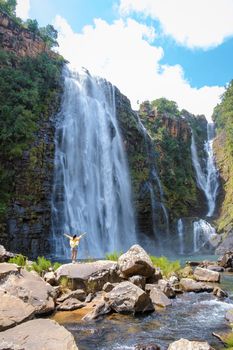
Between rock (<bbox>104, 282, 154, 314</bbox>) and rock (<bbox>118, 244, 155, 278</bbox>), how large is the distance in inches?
71.8

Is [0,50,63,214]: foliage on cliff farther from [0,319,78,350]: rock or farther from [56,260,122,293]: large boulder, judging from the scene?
[0,319,78,350]: rock

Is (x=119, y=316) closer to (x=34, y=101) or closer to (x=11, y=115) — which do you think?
(x=11, y=115)

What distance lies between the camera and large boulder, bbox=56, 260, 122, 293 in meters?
11.1

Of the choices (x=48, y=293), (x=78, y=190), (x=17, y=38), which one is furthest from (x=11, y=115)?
(x=48, y=293)

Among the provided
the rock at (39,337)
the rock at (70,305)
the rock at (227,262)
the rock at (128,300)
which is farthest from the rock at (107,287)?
the rock at (227,262)

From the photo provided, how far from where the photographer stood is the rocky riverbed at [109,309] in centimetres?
605

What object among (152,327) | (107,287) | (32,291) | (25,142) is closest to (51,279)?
(107,287)

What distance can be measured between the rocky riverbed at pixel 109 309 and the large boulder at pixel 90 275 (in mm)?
29

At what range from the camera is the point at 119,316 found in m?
8.94

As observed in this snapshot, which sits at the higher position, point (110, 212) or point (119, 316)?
point (110, 212)

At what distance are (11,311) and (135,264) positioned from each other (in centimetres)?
536

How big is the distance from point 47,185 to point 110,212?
6.21m

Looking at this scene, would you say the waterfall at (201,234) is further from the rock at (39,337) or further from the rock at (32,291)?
the rock at (39,337)

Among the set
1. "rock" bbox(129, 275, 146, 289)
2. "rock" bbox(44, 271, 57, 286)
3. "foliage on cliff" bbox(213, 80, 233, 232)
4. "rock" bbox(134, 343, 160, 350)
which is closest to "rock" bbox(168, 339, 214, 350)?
"rock" bbox(134, 343, 160, 350)
